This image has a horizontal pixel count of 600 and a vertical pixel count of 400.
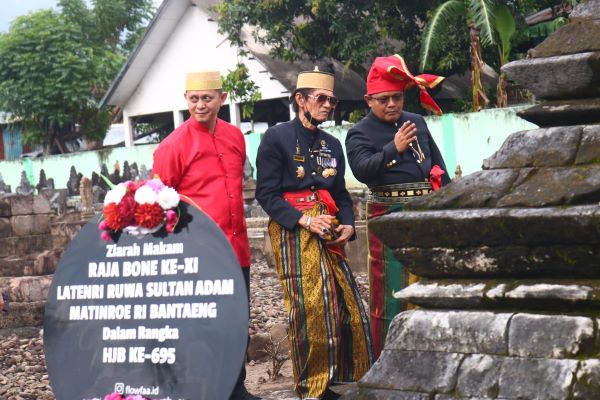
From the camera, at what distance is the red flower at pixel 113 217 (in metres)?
4.57

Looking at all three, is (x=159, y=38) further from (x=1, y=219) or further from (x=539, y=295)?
(x=539, y=295)

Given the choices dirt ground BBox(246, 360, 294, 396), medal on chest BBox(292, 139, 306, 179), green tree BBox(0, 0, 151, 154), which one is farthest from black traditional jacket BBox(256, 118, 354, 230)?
green tree BBox(0, 0, 151, 154)

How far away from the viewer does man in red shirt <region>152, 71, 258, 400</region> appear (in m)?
5.31

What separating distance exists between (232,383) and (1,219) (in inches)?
561

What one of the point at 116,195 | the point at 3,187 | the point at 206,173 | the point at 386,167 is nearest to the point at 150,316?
the point at 116,195

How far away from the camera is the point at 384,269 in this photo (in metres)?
5.46

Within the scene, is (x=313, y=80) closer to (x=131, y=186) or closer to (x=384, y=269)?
(x=384, y=269)

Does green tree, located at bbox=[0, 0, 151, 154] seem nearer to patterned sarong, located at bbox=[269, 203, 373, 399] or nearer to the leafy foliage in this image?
the leafy foliage

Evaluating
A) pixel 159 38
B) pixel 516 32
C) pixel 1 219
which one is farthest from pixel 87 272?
pixel 159 38

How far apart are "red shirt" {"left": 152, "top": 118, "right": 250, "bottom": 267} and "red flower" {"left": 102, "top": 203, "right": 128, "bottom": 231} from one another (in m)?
0.70

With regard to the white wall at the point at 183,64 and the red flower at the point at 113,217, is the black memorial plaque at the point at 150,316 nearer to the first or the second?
the red flower at the point at 113,217

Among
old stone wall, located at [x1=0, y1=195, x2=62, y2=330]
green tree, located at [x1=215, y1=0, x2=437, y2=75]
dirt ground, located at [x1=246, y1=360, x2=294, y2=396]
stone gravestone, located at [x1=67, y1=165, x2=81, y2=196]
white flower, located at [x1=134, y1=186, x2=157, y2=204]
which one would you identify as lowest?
dirt ground, located at [x1=246, y1=360, x2=294, y2=396]

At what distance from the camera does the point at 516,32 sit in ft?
70.5

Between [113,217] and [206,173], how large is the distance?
33.6 inches
